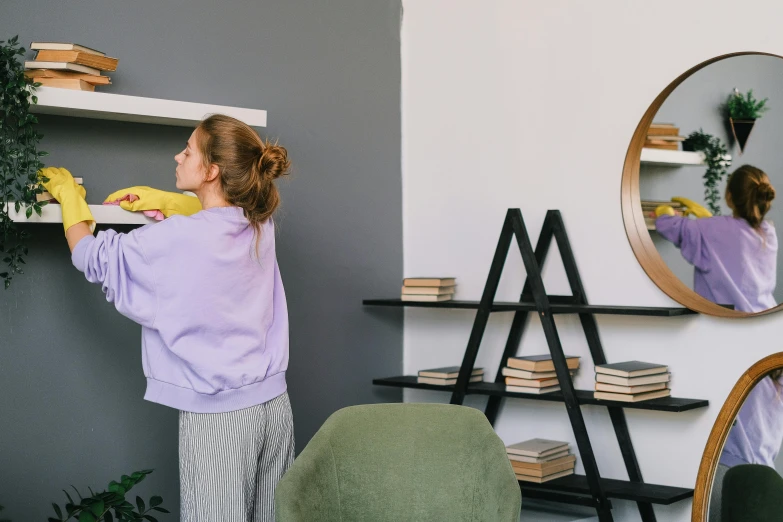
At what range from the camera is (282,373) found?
254 cm

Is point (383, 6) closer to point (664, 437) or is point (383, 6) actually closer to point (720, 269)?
point (720, 269)

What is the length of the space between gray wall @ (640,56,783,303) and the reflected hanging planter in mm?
16

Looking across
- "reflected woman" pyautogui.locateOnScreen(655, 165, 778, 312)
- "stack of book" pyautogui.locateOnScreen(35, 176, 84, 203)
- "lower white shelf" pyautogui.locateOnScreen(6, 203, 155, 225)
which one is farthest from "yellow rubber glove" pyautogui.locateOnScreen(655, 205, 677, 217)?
"stack of book" pyautogui.locateOnScreen(35, 176, 84, 203)

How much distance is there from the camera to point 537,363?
3.33 m

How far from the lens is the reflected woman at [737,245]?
3020 millimetres

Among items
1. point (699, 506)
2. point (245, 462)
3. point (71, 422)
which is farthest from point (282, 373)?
point (699, 506)

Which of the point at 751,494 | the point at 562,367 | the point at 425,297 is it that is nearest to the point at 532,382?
the point at 562,367

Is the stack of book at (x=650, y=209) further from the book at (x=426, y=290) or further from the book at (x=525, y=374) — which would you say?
the book at (x=426, y=290)

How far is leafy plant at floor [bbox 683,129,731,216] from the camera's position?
3156mm

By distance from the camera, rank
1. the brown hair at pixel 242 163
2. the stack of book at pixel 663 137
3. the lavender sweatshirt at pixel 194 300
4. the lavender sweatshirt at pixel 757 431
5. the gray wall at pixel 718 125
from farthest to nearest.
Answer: the stack of book at pixel 663 137
the gray wall at pixel 718 125
the lavender sweatshirt at pixel 757 431
the brown hair at pixel 242 163
the lavender sweatshirt at pixel 194 300

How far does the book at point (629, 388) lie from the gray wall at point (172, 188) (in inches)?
44.0

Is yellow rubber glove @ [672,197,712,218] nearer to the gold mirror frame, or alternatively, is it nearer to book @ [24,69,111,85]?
the gold mirror frame

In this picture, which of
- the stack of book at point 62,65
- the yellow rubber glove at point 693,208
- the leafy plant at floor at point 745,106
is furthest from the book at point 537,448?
the stack of book at point 62,65

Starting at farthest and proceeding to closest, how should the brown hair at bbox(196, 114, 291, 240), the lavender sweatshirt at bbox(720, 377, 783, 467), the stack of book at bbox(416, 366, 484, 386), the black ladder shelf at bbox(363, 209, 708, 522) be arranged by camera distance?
the stack of book at bbox(416, 366, 484, 386) < the black ladder shelf at bbox(363, 209, 708, 522) < the lavender sweatshirt at bbox(720, 377, 783, 467) < the brown hair at bbox(196, 114, 291, 240)
